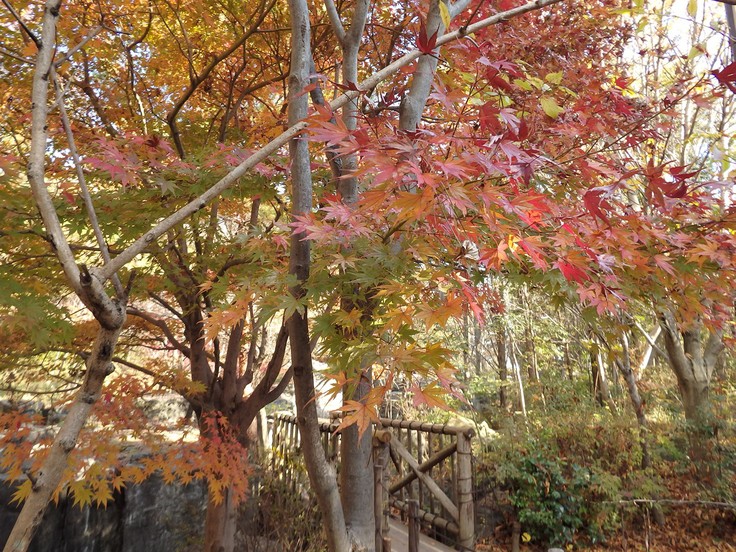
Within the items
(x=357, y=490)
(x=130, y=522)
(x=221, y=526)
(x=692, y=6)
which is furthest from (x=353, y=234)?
(x=130, y=522)

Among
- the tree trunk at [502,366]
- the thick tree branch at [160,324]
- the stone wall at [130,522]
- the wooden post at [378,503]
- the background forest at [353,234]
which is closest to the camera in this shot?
the background forest at [353,234]

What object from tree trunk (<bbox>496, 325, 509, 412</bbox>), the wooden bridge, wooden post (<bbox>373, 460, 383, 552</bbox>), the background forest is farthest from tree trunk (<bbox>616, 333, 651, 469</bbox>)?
wooden post (<bbox>373, 460, 383, 552</bbox>)

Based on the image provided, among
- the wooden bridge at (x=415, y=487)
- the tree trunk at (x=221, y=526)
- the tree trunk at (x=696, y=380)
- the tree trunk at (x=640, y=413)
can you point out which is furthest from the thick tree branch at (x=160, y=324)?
the tree trunk at (x=696, y=380)

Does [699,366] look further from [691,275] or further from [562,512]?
[691,275]

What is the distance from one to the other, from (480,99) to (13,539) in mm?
2304

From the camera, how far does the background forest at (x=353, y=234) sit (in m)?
1.64

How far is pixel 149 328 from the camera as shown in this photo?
526 centimetres

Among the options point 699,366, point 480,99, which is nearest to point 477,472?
point 699,366

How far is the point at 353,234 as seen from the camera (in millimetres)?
2055

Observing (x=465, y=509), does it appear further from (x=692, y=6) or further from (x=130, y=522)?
(x=130, y=522)

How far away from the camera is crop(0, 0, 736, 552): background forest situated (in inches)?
64.7

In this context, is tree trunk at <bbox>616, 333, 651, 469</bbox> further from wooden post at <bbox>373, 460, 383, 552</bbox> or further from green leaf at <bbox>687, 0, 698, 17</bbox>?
green leaf at <bbox>687, 0, 698, 17</bbox>

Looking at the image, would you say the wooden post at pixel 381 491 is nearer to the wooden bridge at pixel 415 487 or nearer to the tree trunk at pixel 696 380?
the wooden bridge at pixel 415 487

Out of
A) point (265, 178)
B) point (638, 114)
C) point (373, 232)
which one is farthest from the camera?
point (638, 114)
